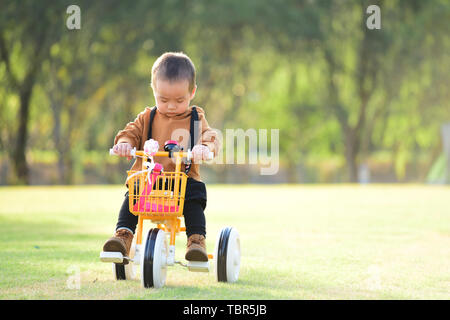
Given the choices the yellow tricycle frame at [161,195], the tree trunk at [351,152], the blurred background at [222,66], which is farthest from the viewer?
the tree trunk at [351,152]

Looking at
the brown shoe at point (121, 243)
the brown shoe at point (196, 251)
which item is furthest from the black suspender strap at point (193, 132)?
the brown shoe at point (121, 243)

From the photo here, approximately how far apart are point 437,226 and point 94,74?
19.1 meters

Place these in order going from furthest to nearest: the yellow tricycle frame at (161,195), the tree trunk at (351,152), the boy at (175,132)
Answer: the tree trunk at (351,152) < the boy at (175,132) < the yellow tricycle frame at (161,195)

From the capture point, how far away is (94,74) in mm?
26281

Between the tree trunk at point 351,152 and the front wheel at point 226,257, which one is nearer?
the front wheel at point 226,257

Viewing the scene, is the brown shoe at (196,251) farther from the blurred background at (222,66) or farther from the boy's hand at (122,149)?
the blurred background at (222,66)

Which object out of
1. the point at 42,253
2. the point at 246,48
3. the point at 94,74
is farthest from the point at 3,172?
the point at 42,253

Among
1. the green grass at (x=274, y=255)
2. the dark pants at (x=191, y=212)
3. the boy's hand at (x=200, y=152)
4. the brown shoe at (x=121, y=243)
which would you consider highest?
the boy's hand at (x=200, y=152)

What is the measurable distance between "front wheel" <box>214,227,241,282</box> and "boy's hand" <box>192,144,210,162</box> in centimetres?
70

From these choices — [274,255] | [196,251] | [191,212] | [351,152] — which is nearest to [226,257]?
[196,251]

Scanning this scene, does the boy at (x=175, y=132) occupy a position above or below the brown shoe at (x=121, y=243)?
above

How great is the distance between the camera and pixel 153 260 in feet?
14.2

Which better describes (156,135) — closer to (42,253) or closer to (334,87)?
(42,253)

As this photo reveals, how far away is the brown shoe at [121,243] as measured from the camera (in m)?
4.40
